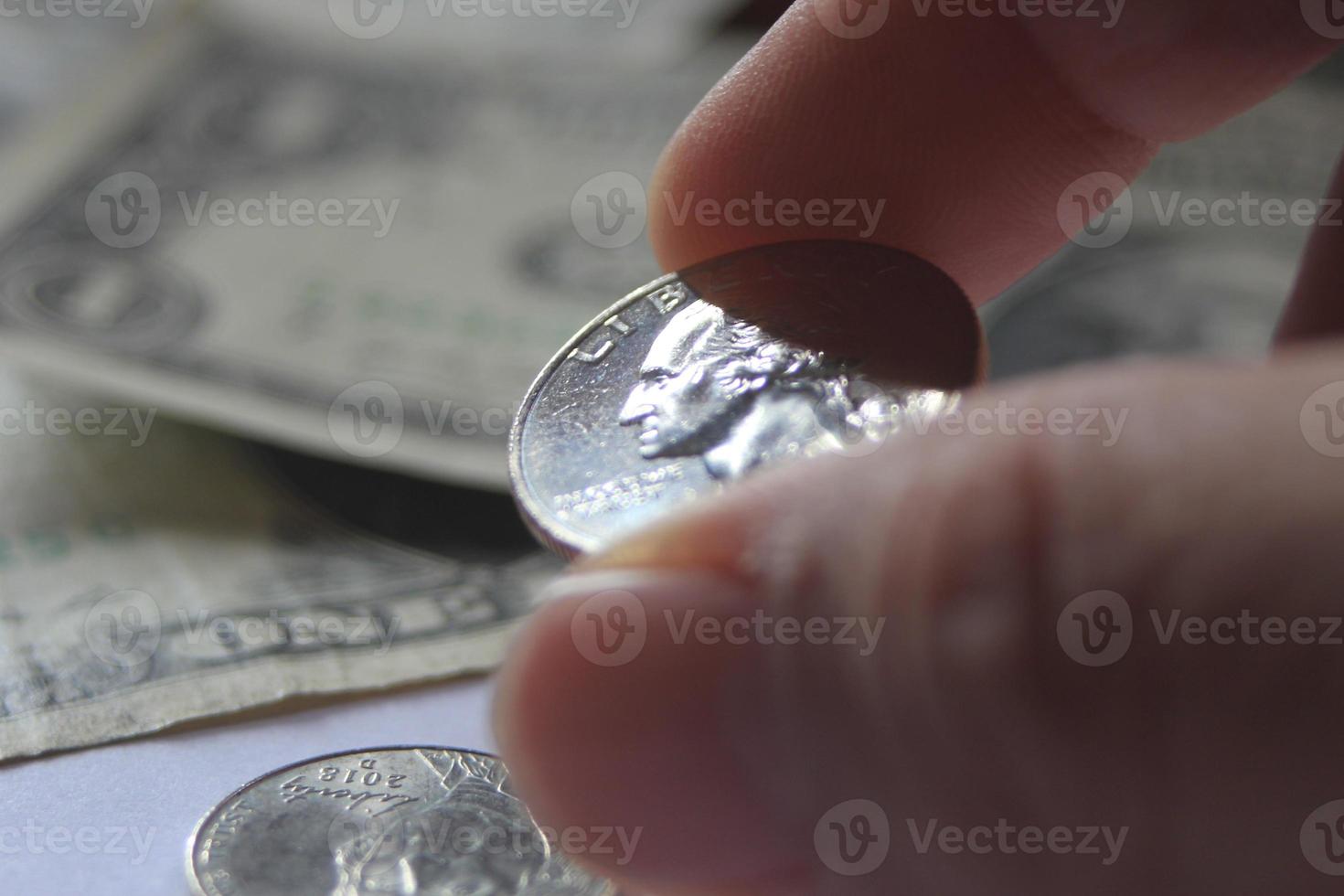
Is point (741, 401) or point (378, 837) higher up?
point (741, 401)

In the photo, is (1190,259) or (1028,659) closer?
(1028,659)

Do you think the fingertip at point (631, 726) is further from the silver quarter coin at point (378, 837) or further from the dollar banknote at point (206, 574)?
the dollar banknote at point (206, 574)

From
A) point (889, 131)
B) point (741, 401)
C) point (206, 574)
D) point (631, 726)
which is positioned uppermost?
point (889, 131)

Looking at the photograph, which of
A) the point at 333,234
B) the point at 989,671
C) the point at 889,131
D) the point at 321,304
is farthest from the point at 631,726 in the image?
the point at 333,234

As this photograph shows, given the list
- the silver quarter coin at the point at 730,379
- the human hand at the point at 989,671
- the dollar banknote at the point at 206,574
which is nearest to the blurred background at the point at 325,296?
the dollar banknote at the point at 206,574

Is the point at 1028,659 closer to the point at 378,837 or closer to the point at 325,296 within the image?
the point at 378,837

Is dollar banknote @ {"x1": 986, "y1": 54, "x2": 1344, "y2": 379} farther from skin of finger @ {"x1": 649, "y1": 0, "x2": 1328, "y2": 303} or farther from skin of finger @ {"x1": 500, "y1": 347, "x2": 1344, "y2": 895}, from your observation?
skin of finger @ {"x1": 500, "y1": 347, "x2": 1344, "y2": 895}

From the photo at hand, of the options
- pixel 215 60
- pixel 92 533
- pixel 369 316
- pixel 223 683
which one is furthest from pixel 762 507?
pixel 215 60
